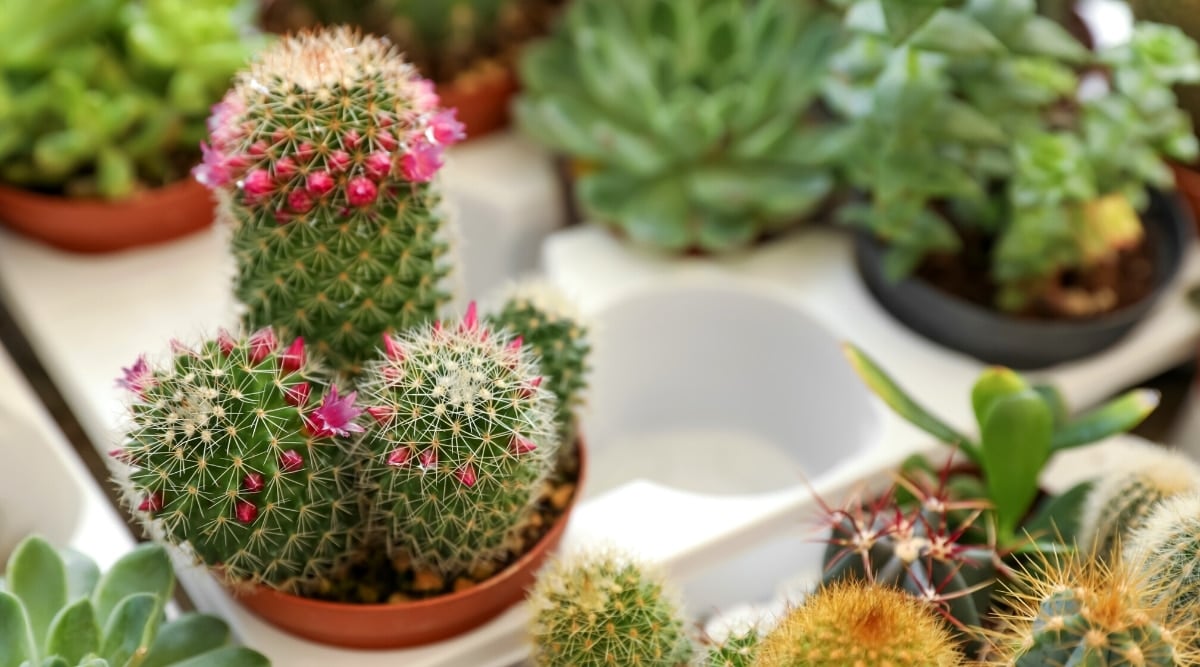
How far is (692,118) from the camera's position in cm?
99

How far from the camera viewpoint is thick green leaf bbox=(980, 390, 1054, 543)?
0.74 metres

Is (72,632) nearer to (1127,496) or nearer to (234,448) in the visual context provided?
(234,448)

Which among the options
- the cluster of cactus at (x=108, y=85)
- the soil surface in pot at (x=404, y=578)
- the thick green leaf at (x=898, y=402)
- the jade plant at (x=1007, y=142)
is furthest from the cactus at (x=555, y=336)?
the cluster of cactus at (x=108, y=85)

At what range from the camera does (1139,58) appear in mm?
888

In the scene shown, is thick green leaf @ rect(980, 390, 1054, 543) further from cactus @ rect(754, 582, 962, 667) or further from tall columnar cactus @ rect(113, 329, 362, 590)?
tall columnar cactus @ rect(113, 329, 362, 590)

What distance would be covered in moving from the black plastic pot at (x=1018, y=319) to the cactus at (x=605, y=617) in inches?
17.5

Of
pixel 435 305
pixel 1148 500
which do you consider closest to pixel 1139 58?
pixel 1148 500

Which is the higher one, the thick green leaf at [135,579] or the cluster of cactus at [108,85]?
the cluster of cactus at [108,85]

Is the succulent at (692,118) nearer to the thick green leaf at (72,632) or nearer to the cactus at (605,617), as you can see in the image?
the cactus at (605,617)

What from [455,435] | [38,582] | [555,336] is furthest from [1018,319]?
[38,582]

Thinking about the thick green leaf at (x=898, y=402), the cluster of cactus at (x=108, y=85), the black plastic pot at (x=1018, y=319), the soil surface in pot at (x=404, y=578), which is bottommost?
the black plastic pot at (x=1018, y=319)

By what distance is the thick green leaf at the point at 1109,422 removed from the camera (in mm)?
754

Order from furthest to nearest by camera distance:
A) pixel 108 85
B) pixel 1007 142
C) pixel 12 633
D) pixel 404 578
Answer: pixel 108 85 → pixel 1007 142 → pixel 404 578 → pixel 12 633

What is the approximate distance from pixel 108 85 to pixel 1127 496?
957mm
